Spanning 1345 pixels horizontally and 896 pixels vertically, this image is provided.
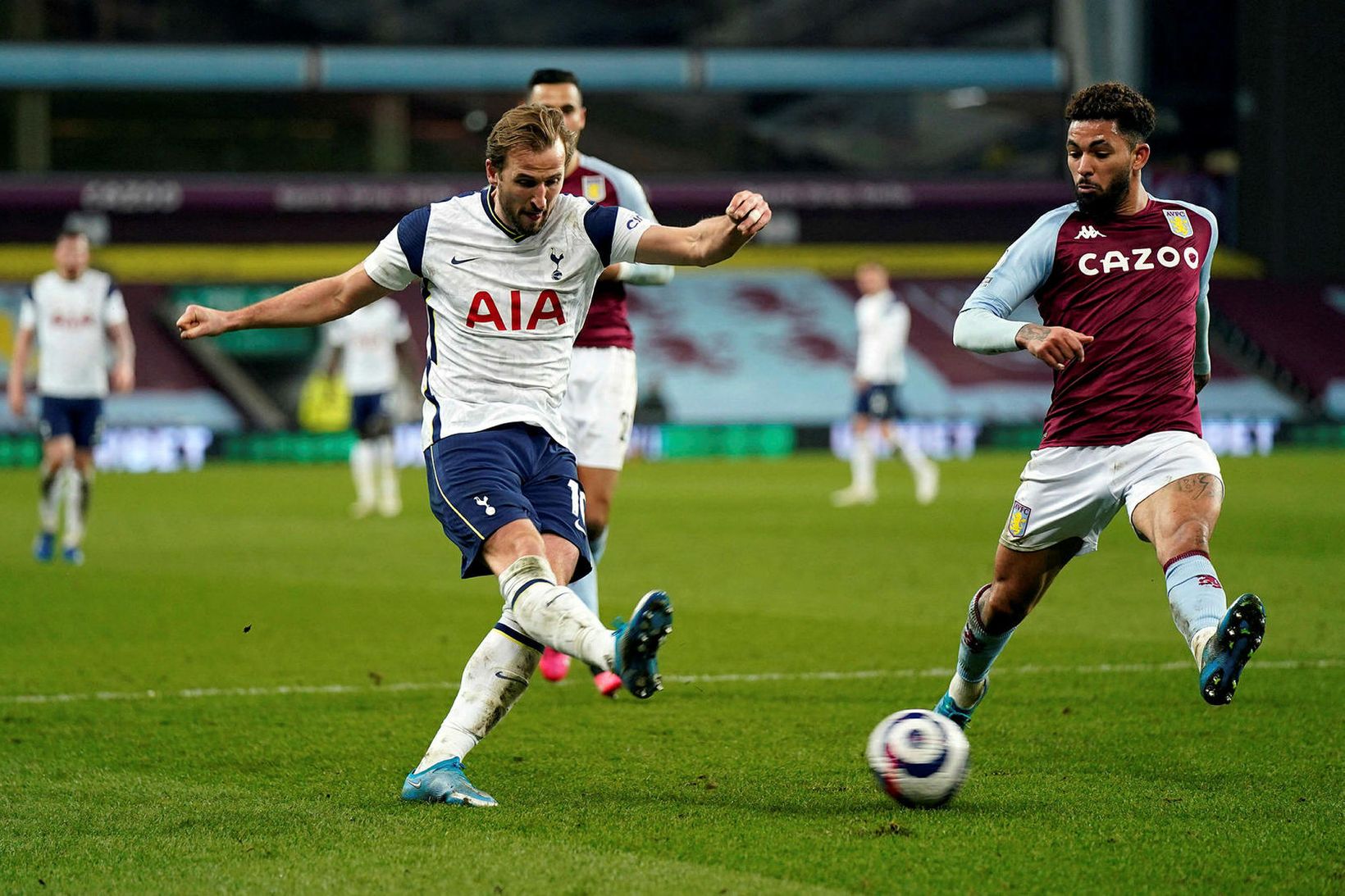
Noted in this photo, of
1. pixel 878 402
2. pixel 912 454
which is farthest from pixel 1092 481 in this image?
pixel 878 402

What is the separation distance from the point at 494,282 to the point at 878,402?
14481mm

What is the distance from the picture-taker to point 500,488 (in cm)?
504

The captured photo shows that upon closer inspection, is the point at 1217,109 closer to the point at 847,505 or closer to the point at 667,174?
the point at 667,174

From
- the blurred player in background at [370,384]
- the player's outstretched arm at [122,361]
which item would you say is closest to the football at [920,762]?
the player's outstretched arm at [122,361]

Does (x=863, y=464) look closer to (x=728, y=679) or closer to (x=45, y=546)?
(x=45, y=546)

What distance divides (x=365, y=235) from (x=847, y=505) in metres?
22.3

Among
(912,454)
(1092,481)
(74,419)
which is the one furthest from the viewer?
(912,454)

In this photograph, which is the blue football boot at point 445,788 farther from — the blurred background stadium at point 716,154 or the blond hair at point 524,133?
the blurred background stadium at point 716,154

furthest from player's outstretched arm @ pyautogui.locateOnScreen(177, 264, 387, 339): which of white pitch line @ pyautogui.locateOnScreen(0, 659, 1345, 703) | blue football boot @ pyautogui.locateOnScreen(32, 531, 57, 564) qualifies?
blue football boot @ pyautogui.locateOnScreen(32, 531, 57, 564)

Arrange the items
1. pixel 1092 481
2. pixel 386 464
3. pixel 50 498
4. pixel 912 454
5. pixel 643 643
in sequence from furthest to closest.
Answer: pixel 912 454, pixel 386 464, pixel 50 498, pixel 1092 481, pixel 643 643

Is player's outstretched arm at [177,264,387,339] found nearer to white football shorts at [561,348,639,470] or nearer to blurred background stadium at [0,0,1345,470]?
white football shorts at [561,348,639,470]

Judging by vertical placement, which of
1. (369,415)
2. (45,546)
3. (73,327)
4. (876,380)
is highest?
(73,327)

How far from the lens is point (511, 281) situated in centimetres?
516

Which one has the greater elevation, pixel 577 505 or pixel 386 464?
pixel 577 505
